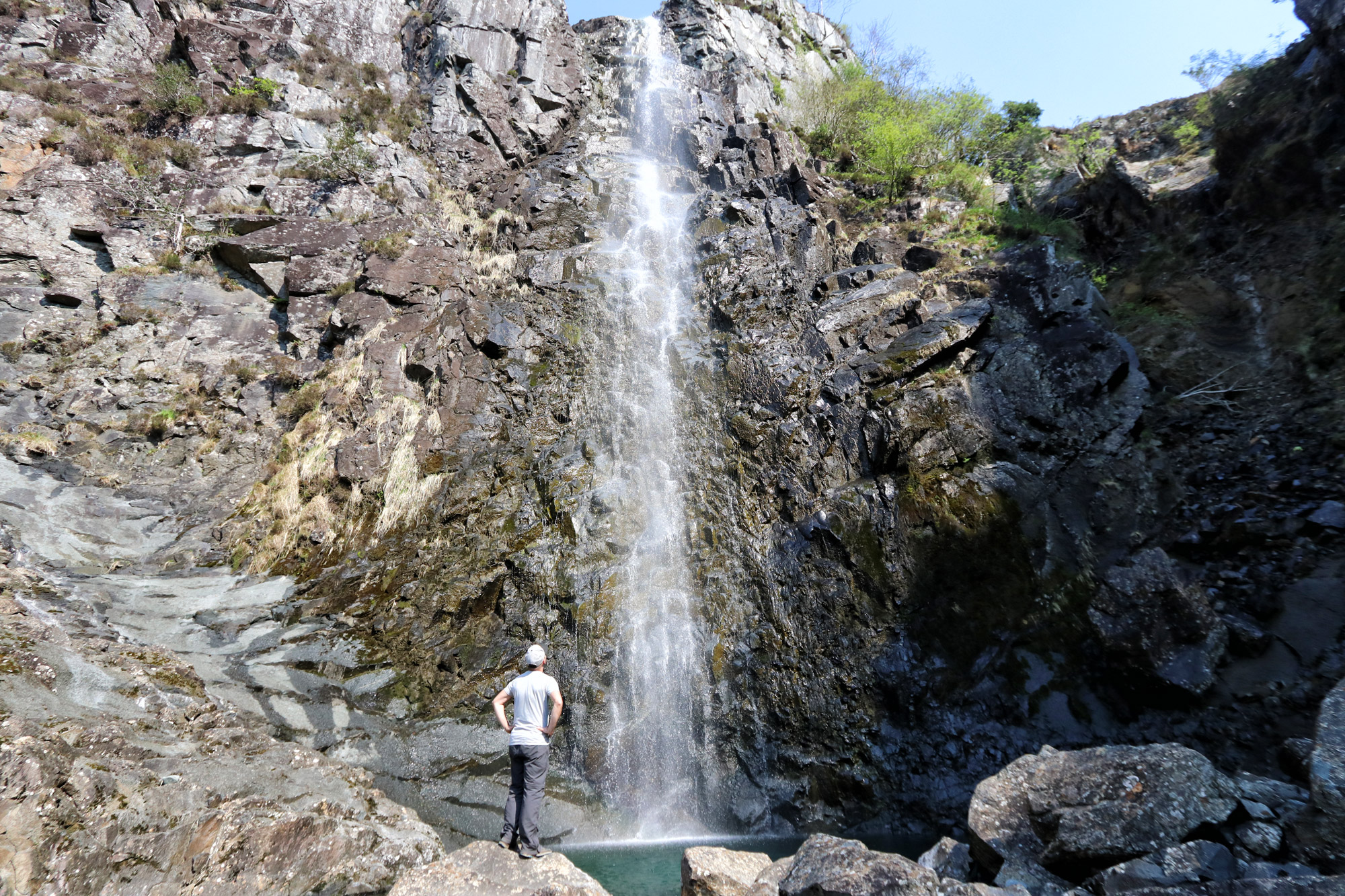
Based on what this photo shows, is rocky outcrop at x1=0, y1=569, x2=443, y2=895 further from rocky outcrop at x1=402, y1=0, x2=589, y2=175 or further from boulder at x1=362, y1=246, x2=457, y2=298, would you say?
rocky outcrop at x1=402, y1=0, x2=589, y2=175

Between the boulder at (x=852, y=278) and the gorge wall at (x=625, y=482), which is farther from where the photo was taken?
the boulder at (x=852, y=278)

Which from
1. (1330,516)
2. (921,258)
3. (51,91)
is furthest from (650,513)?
(51,91)

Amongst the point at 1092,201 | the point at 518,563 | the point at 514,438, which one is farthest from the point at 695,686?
the point at 1092,201

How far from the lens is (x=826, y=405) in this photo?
11.6 meters

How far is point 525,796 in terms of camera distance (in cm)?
514

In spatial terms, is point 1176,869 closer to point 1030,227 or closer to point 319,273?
point 1030,227

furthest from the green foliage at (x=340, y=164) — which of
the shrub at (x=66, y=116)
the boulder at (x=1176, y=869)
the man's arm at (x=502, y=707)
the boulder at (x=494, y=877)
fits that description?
the boulder at (x=1176, y=869)

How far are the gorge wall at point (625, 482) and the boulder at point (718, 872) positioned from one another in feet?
8.39

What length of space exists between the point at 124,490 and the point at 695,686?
35.0 ft

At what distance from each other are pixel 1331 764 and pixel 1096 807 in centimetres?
152

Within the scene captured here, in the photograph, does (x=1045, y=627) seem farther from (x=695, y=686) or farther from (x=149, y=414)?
(x=149, y=414)

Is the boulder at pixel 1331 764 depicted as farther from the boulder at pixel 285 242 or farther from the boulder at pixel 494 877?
the boulder at pixel 285 242

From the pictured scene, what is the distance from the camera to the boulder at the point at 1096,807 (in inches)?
170

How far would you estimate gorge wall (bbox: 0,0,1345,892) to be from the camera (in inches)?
288
